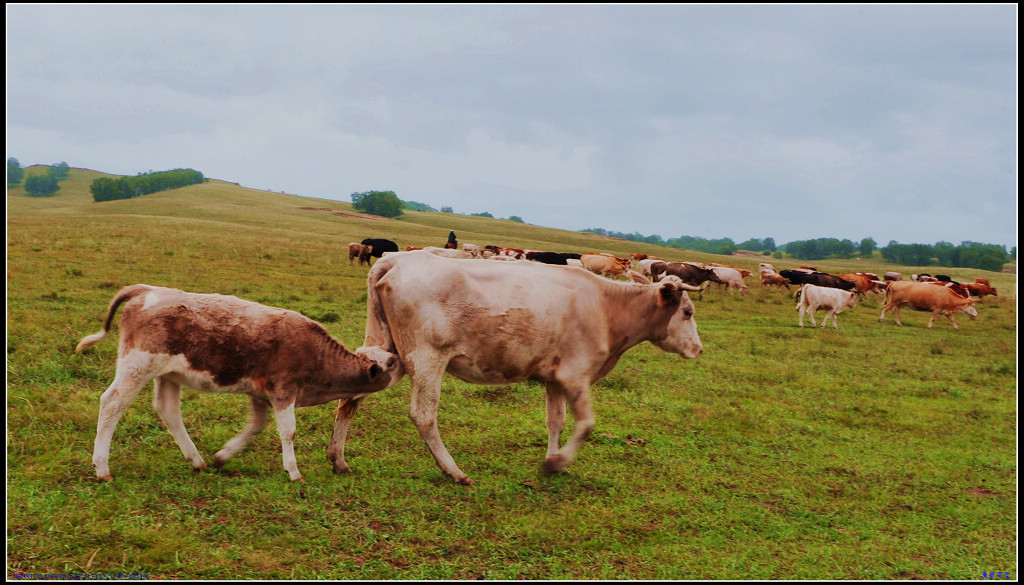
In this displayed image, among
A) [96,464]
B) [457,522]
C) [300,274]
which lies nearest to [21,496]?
[96,464]

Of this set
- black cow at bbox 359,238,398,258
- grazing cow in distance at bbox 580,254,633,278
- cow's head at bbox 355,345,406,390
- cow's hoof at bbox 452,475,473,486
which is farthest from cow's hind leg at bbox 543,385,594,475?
black cow at bbox 359,238,398,258

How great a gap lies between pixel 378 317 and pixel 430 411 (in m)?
1.17

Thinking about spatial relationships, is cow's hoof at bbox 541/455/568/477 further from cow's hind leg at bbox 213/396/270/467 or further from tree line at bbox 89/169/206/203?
tree line at bbox 89/169/206/203

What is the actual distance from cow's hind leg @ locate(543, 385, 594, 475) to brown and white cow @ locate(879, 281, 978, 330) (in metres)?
21.8

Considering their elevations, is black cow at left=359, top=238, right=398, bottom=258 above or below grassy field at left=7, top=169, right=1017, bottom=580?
above

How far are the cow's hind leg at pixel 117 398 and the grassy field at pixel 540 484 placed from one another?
0.67 feet

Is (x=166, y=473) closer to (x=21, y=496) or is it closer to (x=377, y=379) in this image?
(x=21, y=496)

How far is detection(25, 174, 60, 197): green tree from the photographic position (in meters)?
112

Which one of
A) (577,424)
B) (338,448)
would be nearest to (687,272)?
(577,424)

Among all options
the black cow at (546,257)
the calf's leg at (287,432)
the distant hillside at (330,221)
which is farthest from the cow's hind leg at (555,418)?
the distant hillside at (330,221)

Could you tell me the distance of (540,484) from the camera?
262 inches

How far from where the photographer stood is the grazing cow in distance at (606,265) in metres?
33.4

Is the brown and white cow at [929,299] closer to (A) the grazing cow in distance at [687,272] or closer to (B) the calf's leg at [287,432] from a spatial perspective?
(A) the grazing cow in distance at [687,272]

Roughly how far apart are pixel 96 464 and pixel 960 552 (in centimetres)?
769
